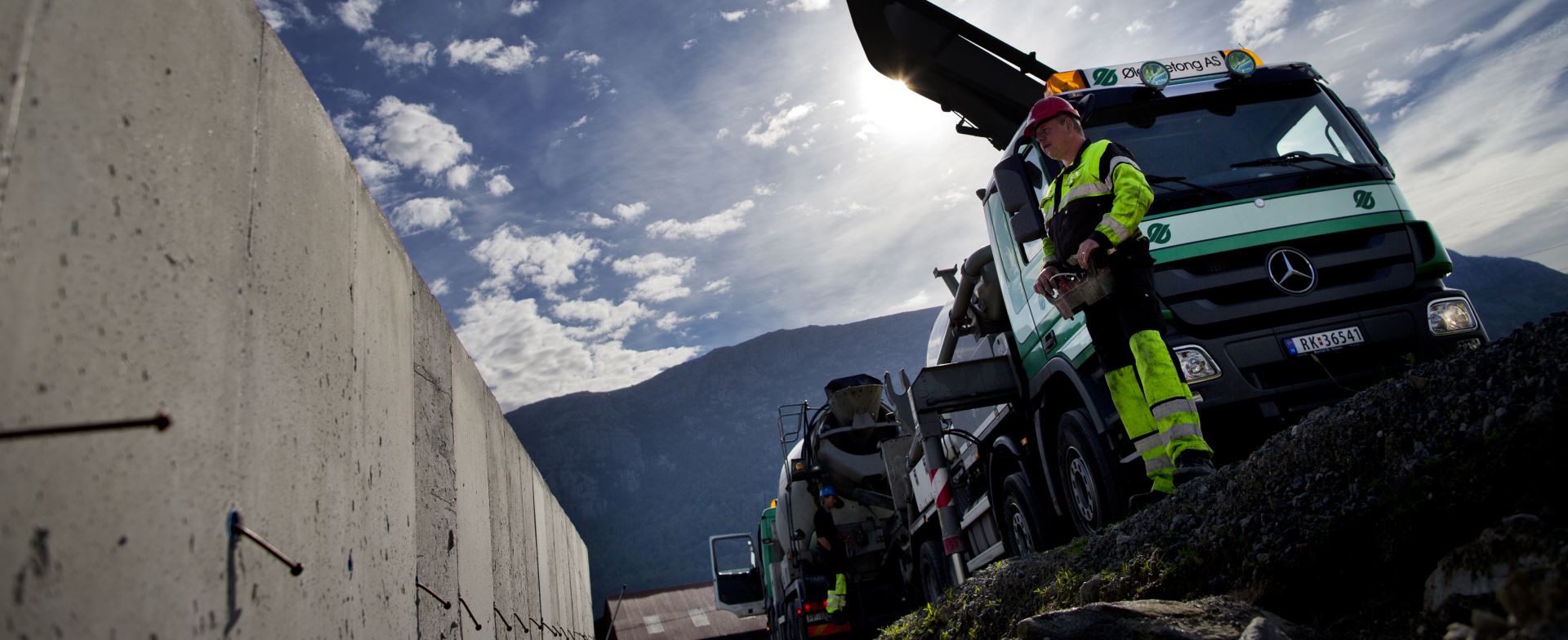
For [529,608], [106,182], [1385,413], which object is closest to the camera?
[106,182]

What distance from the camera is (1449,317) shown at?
425 centimetres

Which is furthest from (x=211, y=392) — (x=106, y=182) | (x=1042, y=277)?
(x=1042, y=277)

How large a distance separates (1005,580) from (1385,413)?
2.00 m

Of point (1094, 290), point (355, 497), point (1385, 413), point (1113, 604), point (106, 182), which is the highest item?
point (1094, 290)

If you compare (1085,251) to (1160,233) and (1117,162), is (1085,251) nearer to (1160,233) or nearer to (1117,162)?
(1117,162)

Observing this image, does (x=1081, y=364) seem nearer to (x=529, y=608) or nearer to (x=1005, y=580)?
(x=1005, y=580)

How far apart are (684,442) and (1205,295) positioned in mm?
122336

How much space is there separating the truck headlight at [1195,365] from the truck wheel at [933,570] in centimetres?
393

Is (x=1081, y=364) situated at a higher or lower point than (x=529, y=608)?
higher

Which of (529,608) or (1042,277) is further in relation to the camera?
(529,608)

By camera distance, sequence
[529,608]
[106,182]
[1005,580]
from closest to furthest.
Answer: [106,182], [1005,580], [529,608]

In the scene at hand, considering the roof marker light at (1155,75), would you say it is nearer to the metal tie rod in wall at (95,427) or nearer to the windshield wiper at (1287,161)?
the windshield wiper at (1287,161)

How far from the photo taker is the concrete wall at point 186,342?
4.23 ft

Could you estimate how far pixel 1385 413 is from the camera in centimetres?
239
